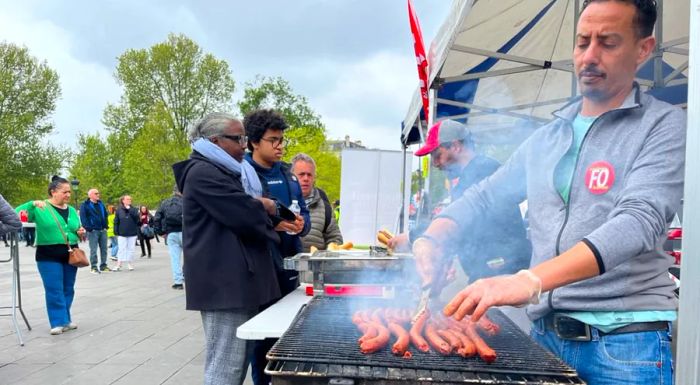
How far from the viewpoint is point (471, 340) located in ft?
6.11

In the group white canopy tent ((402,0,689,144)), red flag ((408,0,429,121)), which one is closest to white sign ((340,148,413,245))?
white canopy tent ((402,0,689,144))

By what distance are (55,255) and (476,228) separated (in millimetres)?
5952

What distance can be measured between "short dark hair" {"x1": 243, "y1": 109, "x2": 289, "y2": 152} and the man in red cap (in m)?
1.16

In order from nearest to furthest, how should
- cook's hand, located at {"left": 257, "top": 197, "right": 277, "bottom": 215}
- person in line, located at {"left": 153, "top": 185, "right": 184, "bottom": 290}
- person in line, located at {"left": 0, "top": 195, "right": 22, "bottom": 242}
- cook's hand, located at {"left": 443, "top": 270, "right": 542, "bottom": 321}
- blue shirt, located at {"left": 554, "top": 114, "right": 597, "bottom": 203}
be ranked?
cook's hand, located at {"left": 443, "top": 270, "right": 542, "bottom": 321}
blue shirt, located at {"left": 554, "top": 114, "right": 597, "bottom": 203}
cook's hand, located at {"left": 257, "top": 197, "right": 277, "bottom": 215}
person in line, located at {"left": 0, "top": 195, "right": 22, "bottom": 242}
person in line, located at {"left": 153, "top": 185, "right": 184, "bottom": 290}

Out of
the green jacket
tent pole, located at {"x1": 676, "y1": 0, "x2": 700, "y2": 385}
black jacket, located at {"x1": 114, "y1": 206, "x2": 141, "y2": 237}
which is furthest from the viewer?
black jacket, located at {"x1": 114, "y1": 206, "x2": 141, "y2": 237}

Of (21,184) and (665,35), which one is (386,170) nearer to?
(665,35)

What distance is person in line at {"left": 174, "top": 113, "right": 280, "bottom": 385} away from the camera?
288 cm

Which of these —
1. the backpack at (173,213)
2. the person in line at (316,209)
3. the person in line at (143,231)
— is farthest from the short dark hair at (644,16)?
the person in line at (143,231)

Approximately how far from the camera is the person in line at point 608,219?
131 centimetres

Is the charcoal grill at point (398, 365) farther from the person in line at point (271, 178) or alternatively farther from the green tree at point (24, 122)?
the green tree at point (24, 122)

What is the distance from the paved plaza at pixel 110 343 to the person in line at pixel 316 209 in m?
1.61

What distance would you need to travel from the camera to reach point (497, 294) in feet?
4.21

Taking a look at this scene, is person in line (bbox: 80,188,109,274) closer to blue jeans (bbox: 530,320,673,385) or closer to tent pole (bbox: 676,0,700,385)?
blue jeans (bbox: 530,320,673,385)

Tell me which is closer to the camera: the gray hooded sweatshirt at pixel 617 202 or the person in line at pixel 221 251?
the gray hooded sweatshirt at pixel 617 202
